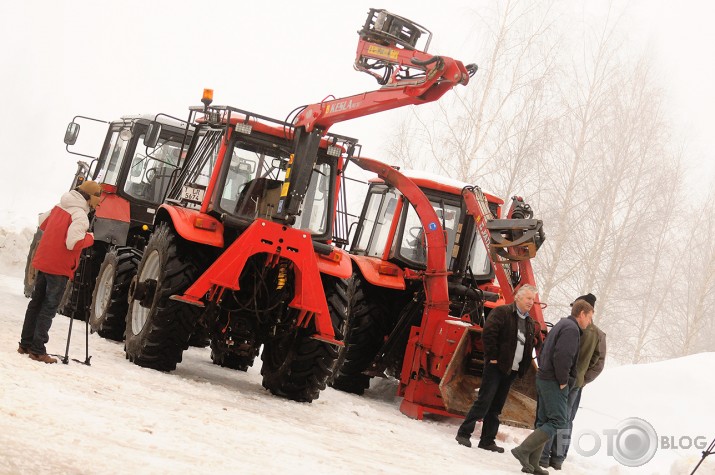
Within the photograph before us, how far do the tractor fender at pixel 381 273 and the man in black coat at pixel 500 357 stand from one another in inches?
98.0

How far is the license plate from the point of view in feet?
32.8

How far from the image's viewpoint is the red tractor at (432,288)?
411 inches

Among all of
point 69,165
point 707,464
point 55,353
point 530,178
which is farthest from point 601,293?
point 69,165

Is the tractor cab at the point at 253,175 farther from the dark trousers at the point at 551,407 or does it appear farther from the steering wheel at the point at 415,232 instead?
the dark trousers at the point at 551,407

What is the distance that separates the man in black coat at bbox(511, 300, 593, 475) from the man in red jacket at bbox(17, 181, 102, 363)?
13.4 feet

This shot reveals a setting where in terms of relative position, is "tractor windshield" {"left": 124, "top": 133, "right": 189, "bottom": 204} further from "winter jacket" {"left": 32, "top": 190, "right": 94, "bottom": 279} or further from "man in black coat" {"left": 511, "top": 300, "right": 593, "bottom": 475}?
"man in black coat" {"left": 511, "top": 300, "right": 593, "bottom": 475}

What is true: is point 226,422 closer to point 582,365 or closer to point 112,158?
point 582,365

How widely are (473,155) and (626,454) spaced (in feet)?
42.3

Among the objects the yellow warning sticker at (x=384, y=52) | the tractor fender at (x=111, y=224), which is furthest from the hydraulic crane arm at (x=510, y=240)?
the tractor fender at (x=111, y=224)

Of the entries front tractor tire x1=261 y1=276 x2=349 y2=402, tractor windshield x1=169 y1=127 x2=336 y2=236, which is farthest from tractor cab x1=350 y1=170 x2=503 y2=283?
front tractor tire x1=261 y1=276 x2=349 y2=402

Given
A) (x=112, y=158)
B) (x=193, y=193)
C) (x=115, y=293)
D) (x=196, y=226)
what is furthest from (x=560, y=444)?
(x=112, y=158)

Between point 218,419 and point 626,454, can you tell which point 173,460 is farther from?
point 626,454

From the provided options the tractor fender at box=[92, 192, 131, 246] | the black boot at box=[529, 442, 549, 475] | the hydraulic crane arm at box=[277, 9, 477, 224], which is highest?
the hydraulic crane arm at box=[277, 9, 477, 224]

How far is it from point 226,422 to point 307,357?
2275 millimetres
